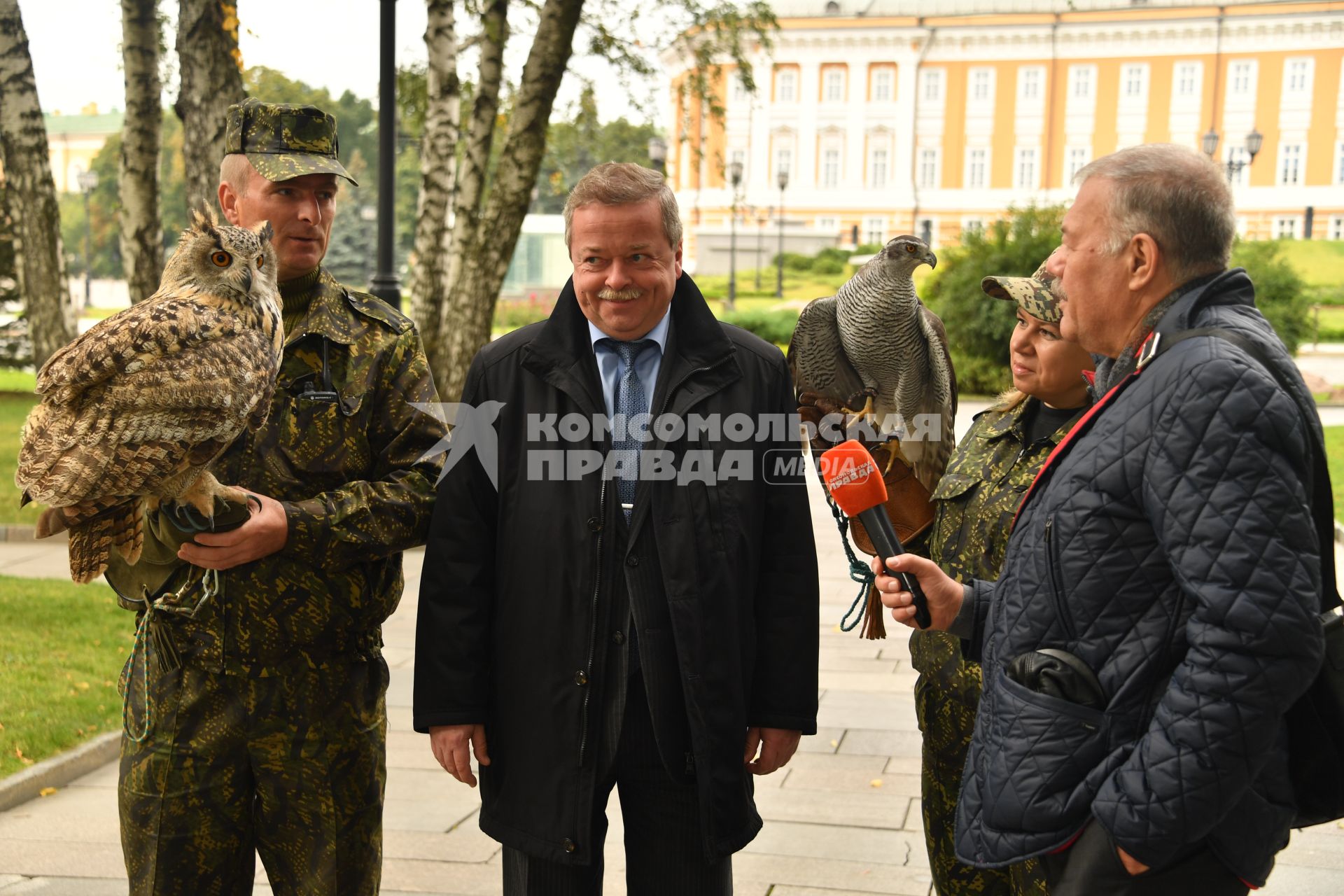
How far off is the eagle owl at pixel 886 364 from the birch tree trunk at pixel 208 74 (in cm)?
667

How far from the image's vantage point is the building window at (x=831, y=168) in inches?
2908

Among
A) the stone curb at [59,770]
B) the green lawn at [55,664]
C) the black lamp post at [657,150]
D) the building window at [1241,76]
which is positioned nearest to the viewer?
the stone curb at [59,770]

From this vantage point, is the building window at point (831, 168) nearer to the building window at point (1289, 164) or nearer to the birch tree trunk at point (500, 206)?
the building window at point (1289, 164)

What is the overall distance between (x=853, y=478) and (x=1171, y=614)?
0.74m

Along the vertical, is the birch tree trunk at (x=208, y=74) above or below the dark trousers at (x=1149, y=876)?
above

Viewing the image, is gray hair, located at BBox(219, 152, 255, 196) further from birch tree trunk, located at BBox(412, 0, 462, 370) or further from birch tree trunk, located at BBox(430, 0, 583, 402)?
birch tree trunk, located at BBox(412, 0, 462, 370)

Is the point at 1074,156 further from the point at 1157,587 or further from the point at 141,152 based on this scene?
the point at 1157,587

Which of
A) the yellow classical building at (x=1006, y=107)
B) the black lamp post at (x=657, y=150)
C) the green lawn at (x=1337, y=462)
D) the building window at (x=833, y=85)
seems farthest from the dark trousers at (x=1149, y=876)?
the building window at (x=833, y=85)

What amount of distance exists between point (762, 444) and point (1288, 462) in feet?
4.32

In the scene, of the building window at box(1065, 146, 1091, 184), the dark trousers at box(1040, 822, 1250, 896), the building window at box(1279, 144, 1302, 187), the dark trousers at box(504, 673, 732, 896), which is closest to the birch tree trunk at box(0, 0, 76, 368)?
the dark trousers at box(504, 673, 732, 896)

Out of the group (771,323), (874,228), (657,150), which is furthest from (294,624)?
(874,228)

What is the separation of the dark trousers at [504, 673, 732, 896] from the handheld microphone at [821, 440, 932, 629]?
0.72 m

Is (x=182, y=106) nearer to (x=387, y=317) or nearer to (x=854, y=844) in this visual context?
(x=387, y=317)

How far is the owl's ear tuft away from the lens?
271cm
